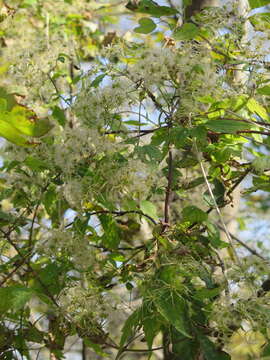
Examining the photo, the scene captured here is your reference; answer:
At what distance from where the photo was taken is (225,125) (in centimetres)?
97

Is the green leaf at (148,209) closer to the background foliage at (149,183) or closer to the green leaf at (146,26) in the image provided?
the background foliage at (149,183)

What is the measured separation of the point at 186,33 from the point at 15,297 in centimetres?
58

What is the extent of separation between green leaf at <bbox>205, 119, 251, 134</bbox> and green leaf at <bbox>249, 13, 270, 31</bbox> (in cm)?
27

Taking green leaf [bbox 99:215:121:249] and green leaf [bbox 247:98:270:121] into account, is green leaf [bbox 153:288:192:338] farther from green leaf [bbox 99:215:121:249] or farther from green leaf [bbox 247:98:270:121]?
green leaf [bbox 247:98:270:121]

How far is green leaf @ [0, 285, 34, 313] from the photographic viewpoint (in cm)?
85

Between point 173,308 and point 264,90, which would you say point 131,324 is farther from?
point 264,90

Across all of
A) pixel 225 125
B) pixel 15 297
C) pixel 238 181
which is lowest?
pixel 15 297

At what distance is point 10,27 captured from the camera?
2.12m

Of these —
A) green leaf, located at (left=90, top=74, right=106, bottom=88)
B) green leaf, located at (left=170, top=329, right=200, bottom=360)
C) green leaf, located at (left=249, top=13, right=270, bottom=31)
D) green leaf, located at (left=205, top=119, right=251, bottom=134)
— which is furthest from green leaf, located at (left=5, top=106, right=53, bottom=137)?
green leaf, located at (left=249, top=13, right=270, bottom=31)

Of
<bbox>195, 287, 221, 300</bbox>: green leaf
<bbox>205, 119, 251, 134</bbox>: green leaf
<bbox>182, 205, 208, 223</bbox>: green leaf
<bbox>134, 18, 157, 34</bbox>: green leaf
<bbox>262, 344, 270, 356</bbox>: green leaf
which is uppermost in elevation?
<bbox>134, 18, 157, 34</bbox>: green leaf

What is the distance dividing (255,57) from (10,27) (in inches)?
49.3

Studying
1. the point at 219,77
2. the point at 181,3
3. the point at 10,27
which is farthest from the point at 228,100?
the point at 10,27

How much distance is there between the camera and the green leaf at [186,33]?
106 centimetres

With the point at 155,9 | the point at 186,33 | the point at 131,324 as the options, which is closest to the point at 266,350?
the point at 131,324
